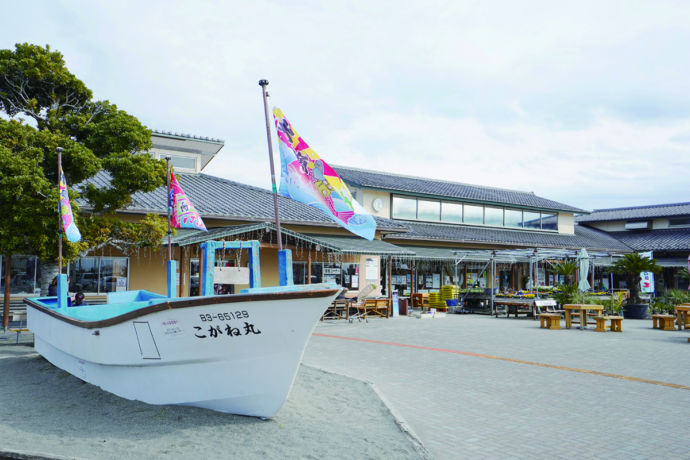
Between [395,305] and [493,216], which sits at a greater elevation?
[493,216]

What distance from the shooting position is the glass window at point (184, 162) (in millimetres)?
23656

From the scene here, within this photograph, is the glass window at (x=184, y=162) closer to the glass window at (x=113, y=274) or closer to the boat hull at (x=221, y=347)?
the glass window at (x=113, y=274)

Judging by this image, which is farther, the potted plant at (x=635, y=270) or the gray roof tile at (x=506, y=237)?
the gray roof tile at (x=506, y=237)

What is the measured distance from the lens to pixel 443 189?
1228 inches

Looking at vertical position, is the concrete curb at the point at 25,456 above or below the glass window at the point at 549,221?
below

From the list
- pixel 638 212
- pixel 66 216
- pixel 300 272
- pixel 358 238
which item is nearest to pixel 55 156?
pixel 66 216

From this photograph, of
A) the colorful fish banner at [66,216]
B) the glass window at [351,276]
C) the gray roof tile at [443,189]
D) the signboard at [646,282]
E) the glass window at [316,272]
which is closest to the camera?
the colorful fish banner at [66,216]


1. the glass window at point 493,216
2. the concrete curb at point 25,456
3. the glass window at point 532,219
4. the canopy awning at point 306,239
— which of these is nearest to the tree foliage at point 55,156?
the canopy awning at point 306,239

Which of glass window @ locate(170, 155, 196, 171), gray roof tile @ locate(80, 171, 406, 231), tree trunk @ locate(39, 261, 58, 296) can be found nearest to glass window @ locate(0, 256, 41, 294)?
gray roof tile @ locate(80, 171, 406, 231)

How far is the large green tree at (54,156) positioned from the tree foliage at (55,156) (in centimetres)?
2

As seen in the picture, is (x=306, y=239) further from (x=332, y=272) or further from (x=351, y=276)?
(x=351, y=276)

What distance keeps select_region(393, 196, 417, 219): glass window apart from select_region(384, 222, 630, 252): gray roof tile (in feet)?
1.92

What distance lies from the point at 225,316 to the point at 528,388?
16.2ft

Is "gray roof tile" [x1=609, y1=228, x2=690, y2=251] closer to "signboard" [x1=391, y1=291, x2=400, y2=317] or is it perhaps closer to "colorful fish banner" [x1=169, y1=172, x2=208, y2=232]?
"signboard" [x1=391, y1=291, x2=400, y2=317]
